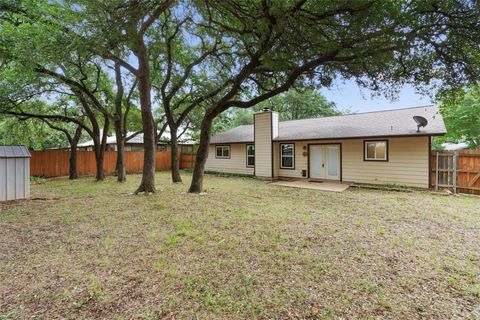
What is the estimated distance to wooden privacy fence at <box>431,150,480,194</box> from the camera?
27.8 feet

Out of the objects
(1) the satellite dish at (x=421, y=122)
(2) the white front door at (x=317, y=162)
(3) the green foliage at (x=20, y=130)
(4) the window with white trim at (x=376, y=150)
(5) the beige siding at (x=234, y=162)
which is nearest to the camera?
(1) the satellite dish at (x=421, y=122)

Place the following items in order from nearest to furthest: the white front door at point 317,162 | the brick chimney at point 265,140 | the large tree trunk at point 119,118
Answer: the large tree trunk at point 119,118
the white front door at point 317,162
the brick chimney at point 265,140

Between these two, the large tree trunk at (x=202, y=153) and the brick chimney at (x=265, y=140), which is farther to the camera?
the brick chimney at (x=265, y=140)

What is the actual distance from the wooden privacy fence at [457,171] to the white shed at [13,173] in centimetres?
1357

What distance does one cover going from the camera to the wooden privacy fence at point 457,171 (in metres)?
8.47

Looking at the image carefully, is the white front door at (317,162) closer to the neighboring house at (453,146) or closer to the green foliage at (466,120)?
the green foliage at (466,120)

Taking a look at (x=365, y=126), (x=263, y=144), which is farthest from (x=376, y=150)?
(x=263, y=144)

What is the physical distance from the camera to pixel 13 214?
562 centimetres

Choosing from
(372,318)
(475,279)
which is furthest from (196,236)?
(475,279)

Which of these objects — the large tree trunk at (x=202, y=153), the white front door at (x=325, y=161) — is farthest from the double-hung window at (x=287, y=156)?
the large tree trunk at (x=202, y=153)

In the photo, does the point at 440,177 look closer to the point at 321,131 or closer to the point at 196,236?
the point at 321,131

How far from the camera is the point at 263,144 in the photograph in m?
13.4

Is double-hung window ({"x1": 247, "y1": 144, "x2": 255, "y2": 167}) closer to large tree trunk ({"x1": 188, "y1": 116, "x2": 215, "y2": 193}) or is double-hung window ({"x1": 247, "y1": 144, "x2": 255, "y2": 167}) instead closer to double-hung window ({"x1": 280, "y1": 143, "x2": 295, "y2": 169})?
double-hung window ({"x1": 280, "y1": 143, "x2": 295, "y2": 169})

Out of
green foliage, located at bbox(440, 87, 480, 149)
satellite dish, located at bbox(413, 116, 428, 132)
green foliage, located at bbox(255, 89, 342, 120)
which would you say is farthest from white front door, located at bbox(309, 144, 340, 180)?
green foliage, located at bbox(255, 89, 342, 120)
